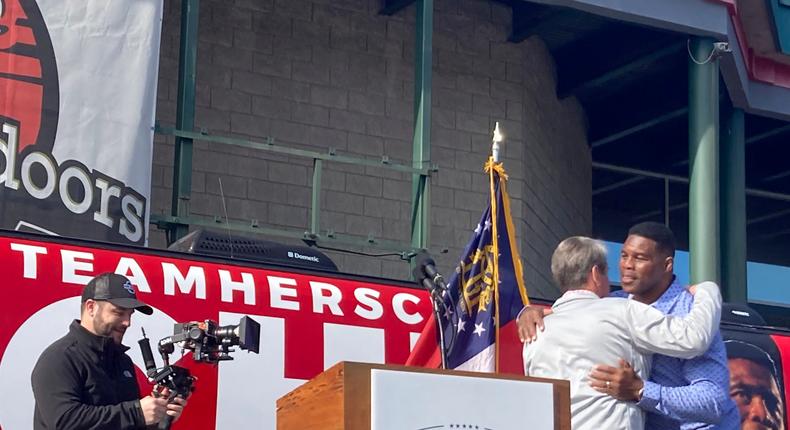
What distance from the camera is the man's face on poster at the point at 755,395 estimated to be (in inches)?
324

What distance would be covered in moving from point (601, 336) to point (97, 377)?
1.87 metres

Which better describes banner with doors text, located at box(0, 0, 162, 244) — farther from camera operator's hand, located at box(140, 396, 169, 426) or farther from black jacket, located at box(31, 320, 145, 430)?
camera operator's hand, located at box(140, 396, 169, 426)

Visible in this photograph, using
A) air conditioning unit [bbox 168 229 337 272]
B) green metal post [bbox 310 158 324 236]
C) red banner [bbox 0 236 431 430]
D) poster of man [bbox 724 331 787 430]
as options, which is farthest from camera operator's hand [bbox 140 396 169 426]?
green metal post [bbox 310 158 324 236]

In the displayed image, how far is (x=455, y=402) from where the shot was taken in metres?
4.23

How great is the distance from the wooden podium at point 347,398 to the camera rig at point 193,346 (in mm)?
798

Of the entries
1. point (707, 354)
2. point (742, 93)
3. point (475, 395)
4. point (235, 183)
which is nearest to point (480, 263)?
point (707, 354)

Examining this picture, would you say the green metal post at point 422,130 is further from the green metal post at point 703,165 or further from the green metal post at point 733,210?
the green metal post at point 733,210

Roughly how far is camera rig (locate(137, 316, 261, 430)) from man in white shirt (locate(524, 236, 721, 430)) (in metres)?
1.12

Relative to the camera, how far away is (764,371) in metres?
8.41

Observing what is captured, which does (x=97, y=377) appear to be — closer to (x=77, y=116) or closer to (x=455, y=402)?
(x=455, y=402)

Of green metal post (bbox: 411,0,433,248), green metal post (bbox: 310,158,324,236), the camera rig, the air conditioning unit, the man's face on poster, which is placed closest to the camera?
the camera rig

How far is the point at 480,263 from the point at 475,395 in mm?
3304

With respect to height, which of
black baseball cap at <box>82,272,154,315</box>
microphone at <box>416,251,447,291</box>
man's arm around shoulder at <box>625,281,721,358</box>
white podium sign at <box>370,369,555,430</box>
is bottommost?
white podium sign at <box>370,369,555,430</box>

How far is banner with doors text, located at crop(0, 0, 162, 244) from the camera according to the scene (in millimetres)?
8375
